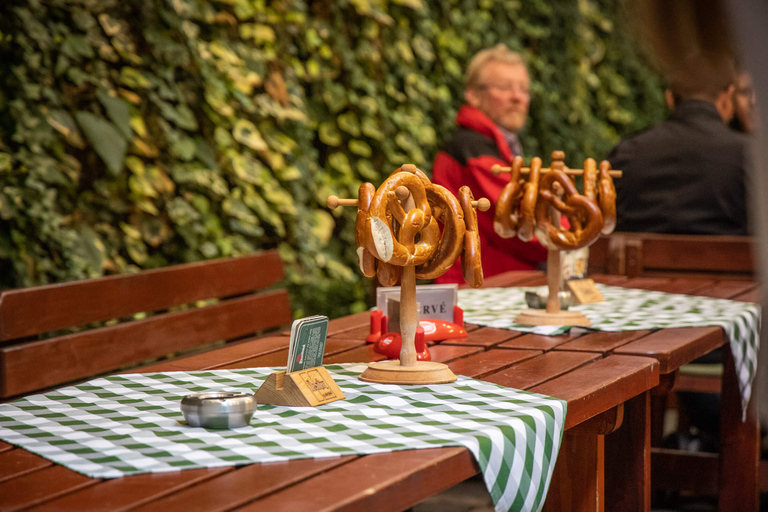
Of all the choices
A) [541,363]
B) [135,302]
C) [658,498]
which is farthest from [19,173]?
[658,498]

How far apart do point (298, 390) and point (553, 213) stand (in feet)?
3.15

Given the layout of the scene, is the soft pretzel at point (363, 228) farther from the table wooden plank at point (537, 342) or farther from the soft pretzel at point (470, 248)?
the table wooden plank at point (537, 342)

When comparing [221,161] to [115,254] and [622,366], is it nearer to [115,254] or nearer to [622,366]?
[115,254]

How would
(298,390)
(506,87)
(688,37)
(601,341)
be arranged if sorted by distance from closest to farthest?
(688,37), (298,390), (601,341), (506,87)

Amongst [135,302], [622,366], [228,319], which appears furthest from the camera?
[228,319]

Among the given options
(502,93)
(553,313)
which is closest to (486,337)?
(553,313)

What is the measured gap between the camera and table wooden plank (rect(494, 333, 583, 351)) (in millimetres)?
1733

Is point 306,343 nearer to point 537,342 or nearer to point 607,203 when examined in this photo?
point 537,342

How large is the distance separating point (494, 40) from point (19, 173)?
124 inches

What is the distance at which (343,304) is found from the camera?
155 inches

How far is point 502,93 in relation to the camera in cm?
385

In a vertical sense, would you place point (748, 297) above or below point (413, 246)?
below

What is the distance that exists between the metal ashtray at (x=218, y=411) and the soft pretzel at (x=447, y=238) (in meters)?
0.40

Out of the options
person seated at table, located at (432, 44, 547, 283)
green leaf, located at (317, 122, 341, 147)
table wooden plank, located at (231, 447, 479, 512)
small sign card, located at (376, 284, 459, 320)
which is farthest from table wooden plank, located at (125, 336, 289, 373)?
green leaf, located at (317, 122, 341, 147)
